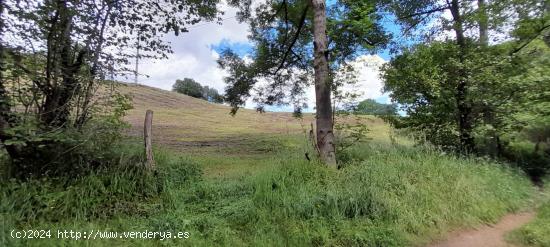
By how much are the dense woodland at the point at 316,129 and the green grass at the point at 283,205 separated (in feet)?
0.08

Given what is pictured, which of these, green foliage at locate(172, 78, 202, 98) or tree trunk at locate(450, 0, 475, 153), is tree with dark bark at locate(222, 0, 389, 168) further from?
green foliage at locate(172, 78, 202, 98)

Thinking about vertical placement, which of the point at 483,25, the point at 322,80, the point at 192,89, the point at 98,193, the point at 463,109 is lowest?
the point at 98,193

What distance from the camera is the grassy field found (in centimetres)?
444

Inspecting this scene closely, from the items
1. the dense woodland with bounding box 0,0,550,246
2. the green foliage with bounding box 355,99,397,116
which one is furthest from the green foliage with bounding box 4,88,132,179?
the green foliage with bounding box 355,99,397,116

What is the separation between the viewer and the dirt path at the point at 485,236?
4.79 metres

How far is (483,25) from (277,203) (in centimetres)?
Answer: 963

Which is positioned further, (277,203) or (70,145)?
(70,145)

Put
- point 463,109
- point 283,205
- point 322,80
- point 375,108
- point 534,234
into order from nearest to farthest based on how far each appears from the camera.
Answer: point 534,234, point 283,205, point 322,80, point 463,109, point 375,108

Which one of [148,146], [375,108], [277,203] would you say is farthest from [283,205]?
[375,108]

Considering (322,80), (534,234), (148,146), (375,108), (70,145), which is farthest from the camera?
(375,108)

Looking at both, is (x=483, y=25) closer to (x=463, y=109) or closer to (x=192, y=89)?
(x=463, y=109)

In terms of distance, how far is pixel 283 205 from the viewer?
5129 millimetres

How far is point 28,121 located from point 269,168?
392 centimetres

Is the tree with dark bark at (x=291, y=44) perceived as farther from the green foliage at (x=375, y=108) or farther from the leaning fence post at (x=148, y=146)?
the leaning fence post at (x=148, y=146)
